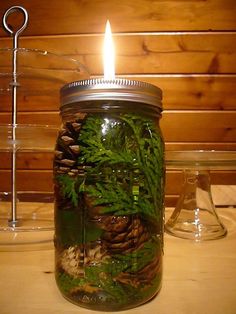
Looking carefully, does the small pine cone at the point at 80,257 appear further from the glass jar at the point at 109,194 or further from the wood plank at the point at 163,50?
the wood plank at the point at 163,50

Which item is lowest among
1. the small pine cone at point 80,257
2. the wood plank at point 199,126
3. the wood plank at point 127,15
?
the small pine cone at point 80,257

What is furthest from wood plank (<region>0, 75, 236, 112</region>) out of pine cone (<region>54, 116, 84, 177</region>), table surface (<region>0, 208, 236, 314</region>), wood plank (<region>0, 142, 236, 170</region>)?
pine cone (<region>54, 116, 84, 177</region>)

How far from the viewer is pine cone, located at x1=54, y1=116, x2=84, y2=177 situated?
25 centimetres

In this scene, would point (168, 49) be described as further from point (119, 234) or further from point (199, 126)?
point (119, 234)

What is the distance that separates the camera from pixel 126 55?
→ 2.63 feet

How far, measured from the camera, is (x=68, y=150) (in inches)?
9.8

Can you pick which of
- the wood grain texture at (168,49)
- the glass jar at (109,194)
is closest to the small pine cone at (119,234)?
the glass jar at (109,194)

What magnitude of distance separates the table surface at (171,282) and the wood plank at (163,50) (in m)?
0.54

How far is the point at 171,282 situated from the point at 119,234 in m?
0.11

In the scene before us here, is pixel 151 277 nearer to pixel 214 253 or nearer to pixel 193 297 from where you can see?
pixel 193 297

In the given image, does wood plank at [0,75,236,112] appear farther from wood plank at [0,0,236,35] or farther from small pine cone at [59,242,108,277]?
small pine cone at [59,242,108,277]

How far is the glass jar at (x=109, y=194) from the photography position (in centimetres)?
24

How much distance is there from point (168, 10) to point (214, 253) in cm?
66

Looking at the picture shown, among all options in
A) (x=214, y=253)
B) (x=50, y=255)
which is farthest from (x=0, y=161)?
(x=214, y=253)
